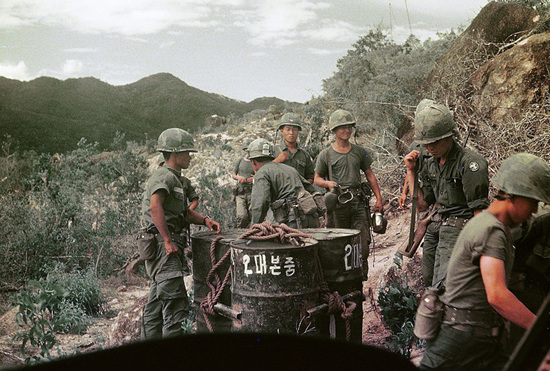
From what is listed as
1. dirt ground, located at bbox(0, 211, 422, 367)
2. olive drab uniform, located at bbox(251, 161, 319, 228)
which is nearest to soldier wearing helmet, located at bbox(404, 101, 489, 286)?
dirt ground, located at bbox(0, 211, 422, 367)

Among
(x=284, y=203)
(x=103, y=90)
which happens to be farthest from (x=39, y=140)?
(x=284, y=203)

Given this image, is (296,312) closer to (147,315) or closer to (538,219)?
(538,219)

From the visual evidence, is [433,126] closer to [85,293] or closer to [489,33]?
[85,293]

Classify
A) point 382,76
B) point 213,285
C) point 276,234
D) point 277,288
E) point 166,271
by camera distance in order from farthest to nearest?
point 382,76 → point 166,271 → point 213,285 → point 276,234 → point 277,288

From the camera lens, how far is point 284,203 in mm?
6109

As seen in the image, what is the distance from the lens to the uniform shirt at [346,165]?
21.4ft

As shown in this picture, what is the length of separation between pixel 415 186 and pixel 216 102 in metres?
→ 55.7

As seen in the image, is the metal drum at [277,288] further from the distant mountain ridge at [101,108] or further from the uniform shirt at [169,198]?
the distant mountain ridge at [101,108]

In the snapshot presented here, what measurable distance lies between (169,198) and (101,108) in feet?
174

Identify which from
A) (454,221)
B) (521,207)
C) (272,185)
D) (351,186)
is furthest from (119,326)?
(521,207)

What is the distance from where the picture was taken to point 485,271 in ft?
8.13

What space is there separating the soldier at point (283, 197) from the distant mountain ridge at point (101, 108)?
32638 mm

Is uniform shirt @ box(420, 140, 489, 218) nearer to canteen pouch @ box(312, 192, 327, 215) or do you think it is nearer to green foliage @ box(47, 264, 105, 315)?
canteen pouch @ box(312, 192, 327, 215)

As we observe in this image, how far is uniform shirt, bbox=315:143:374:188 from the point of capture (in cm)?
652
